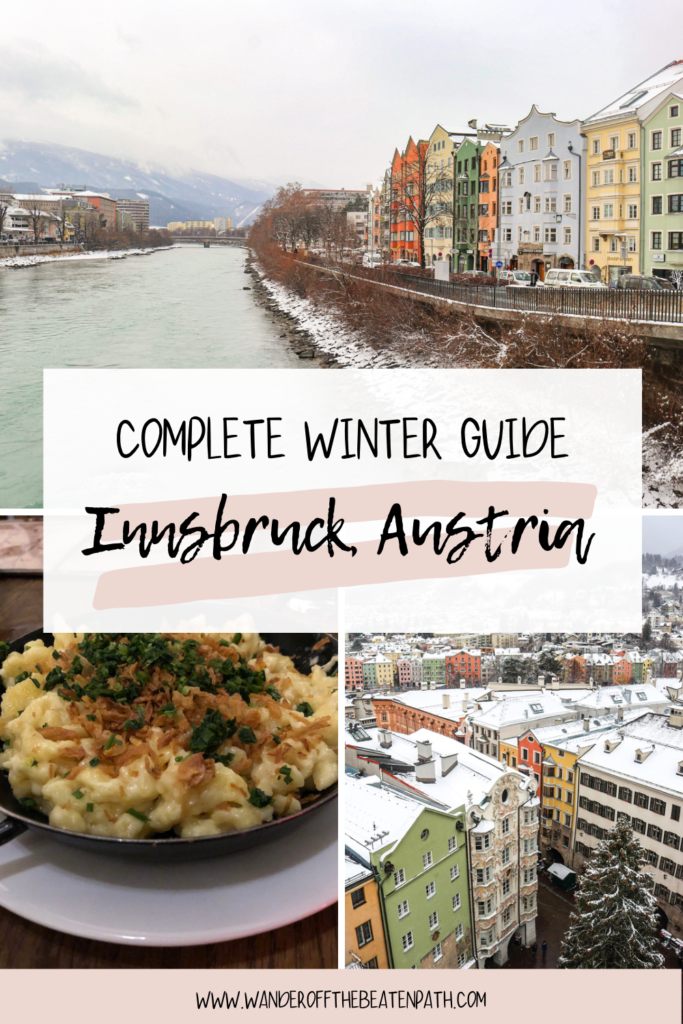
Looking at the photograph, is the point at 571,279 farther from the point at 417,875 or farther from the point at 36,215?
the point at 417,875

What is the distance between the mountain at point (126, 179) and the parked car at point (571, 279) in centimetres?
220

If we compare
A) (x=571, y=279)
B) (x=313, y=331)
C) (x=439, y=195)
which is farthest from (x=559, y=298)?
(x=313, y=331)

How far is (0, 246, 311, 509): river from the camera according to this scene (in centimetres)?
661

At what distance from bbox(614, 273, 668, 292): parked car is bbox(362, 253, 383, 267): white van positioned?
1950 mm

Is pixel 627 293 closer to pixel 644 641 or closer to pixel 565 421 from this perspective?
pixel 565 421

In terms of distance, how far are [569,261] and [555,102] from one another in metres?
1.02

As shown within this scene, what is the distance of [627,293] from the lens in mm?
5750

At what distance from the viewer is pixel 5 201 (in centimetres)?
659

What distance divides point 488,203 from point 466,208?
6.6 inches

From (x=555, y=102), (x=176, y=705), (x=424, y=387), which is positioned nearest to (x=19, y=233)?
(x=424, y=387)

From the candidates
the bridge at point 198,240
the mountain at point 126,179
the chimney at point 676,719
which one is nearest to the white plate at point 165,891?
the chimney at point 676,719

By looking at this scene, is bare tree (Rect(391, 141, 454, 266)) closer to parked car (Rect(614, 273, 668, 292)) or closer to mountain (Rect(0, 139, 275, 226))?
mountain (Rect(0, 139, 275, 226))

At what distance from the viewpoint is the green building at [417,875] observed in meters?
0.97

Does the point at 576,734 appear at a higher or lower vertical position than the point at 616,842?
higher
